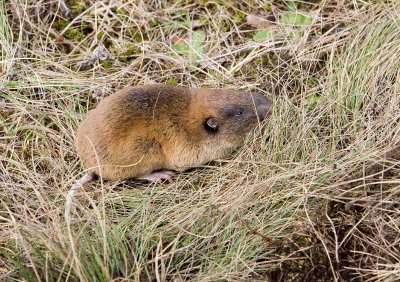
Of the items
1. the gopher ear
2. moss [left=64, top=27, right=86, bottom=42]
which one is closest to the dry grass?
moss [left=64, top=27, right=86, bottom=42]

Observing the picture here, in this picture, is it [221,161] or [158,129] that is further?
[221,161]

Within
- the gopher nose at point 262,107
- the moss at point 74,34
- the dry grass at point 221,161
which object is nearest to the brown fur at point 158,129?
the gopher nose at point 262,107

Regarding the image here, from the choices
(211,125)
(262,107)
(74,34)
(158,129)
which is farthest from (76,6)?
(262,107)

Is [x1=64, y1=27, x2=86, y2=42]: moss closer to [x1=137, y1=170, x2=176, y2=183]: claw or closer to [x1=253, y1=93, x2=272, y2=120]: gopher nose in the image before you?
[x1=137, y1=170, x2=176, y2=183]: claw

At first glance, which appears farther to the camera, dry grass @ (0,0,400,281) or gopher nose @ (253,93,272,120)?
gopher nose @ (253,93,272,120)

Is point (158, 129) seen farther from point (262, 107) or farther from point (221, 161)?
point (262, 107)

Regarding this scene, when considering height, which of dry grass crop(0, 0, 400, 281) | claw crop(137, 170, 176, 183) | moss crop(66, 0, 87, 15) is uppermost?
moss crop(66, 0, 87, 15)

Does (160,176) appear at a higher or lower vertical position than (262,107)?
lower
